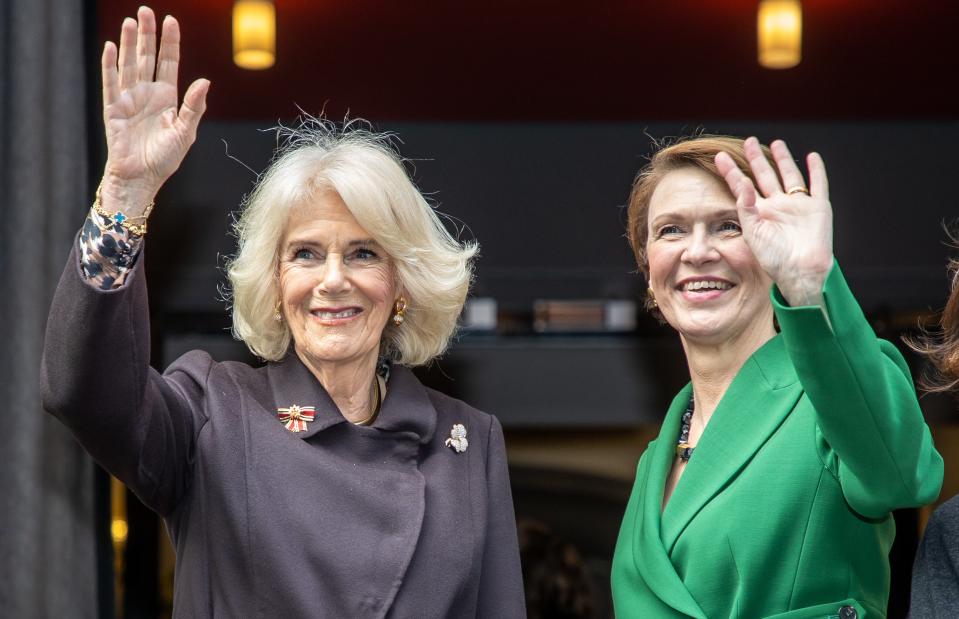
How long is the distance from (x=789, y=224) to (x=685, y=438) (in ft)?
2.34

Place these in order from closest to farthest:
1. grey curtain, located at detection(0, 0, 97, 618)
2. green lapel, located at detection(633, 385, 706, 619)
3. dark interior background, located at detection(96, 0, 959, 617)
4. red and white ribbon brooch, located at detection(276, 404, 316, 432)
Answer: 1. green lapel, located at detection(633, 385, 706, 619)
2. red and white ribbon brooch, located at detection(276, 404, 316, 432)
3. grey curtain, located at detection(0, 0, 97, 618)
4. dark interior background, located at detection(96, 0, 959, 617)

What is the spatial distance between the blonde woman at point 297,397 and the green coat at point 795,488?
14.1 inches

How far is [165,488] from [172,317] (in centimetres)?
270

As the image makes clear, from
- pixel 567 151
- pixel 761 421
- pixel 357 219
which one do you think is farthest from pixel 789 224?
pixel 567 151

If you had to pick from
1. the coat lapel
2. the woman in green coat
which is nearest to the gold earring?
the coat lapel

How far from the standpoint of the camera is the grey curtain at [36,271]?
2887mm

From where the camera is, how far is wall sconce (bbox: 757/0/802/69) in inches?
171

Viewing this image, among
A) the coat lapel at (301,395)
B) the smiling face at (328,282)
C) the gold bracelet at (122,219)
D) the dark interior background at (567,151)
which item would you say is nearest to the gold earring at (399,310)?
the smiling face at (328,282)

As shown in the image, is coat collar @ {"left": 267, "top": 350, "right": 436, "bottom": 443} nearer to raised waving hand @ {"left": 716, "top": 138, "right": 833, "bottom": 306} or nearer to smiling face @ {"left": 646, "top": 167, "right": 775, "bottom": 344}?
smiling face @ {"left": 646, "top": 167, "right": 775, "bottom": 344}

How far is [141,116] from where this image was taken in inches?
79.1

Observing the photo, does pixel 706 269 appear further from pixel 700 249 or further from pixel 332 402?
pixel 332 402

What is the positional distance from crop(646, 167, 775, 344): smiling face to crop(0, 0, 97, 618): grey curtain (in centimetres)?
136

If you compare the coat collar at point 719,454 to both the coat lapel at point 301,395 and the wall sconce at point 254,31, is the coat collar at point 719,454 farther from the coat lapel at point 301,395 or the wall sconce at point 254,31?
the wall sconce at point 254,31

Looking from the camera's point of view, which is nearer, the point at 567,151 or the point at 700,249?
the point at 700,249
